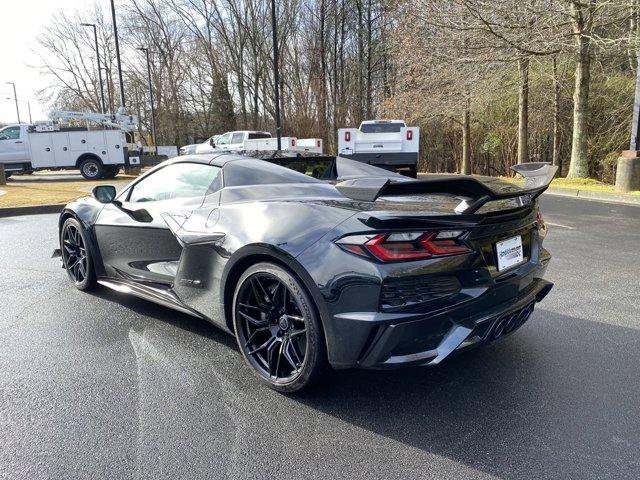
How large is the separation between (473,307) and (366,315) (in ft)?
1.89

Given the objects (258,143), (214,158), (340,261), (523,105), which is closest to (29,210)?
(214,158)

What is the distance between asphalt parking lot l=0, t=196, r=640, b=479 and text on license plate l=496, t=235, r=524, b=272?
2.39 ft

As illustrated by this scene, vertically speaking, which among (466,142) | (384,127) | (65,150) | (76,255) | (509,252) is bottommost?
(76,255)

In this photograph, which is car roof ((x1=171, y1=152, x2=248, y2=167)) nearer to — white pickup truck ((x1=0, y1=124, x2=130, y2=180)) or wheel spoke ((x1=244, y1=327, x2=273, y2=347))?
wheel spoke ((x1=244, y1=327, x2=273, y2=347))

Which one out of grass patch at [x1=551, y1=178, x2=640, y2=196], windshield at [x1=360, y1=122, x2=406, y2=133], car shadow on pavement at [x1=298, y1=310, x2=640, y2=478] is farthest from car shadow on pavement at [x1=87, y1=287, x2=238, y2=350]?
windshield at [x1=360, y1=122, x2=406, y2=133]

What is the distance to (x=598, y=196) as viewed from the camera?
38.6 feet

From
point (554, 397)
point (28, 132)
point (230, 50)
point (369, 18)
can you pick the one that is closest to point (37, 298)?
point (554, 397)

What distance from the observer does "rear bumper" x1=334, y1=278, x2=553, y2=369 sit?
2277 millimetres

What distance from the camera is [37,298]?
4531 mm

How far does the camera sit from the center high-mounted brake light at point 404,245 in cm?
230

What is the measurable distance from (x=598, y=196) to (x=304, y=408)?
38.1 feet

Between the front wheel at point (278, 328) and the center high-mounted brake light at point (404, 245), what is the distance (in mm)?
433

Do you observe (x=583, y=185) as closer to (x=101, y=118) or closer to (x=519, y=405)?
(x=519, y=405)

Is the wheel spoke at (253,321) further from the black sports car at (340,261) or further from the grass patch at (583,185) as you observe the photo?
the grass patch at (583,185)
